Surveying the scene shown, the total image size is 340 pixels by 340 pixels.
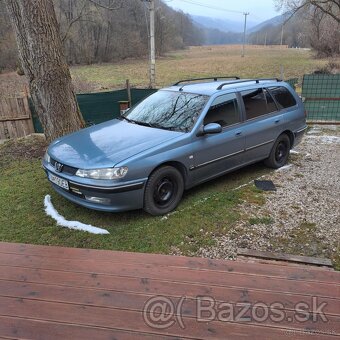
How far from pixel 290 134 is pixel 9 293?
538 cm

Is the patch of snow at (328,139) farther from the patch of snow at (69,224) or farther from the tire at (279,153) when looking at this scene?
the patch of snow at (69,224)

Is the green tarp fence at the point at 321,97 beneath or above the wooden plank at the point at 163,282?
beneath

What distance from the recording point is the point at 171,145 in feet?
13.5

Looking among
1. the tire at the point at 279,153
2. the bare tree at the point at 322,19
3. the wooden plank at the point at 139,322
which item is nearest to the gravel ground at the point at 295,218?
the tire at the point at 279,153

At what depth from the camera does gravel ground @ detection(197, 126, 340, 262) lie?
11.7ft

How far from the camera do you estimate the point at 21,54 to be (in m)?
6.08

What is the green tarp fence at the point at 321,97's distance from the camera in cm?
1004

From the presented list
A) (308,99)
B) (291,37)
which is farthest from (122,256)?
(291,37)

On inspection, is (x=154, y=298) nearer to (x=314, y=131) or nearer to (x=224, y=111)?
(x=224, y=111)

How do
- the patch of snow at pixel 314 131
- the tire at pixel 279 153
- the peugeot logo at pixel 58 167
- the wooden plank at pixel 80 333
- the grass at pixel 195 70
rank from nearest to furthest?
the wooden plank at pixel 80 333, the peugeot logo at pixel 58 167, the tire at pixel 279 153, the patch of snow at pixel 314 131, the grass at pixel 195 70

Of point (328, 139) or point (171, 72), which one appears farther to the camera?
point (171, 72)

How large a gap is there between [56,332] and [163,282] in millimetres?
744

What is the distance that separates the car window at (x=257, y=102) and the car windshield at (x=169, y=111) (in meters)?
0.88

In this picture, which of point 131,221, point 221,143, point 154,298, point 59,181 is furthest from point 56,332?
point 221,143
